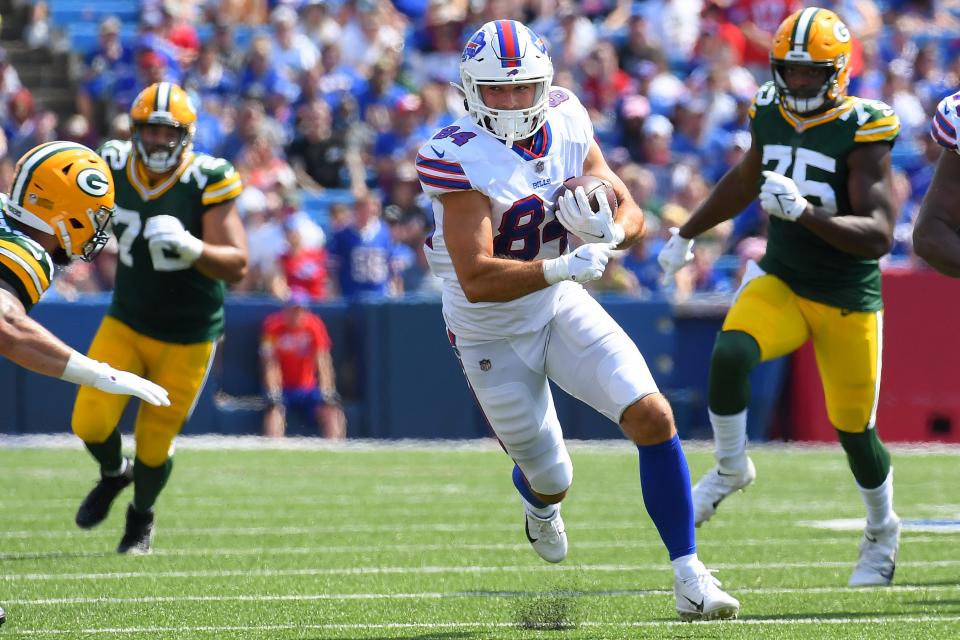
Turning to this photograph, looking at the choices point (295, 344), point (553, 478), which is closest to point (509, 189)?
point (553, 478)

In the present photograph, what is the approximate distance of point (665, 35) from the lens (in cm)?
1458

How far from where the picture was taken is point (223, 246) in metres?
6.42

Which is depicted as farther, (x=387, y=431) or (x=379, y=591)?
(x=387, y=431)

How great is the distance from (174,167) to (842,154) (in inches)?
104

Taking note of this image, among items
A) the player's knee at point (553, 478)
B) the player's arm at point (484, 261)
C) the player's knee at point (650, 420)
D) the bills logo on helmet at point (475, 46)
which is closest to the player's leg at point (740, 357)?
the player's knee at point (553, 478)

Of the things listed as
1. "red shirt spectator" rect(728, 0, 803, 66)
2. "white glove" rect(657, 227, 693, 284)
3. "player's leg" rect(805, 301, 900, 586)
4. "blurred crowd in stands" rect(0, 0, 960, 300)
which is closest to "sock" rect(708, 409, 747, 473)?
"player's leg" rect(805, 301, 900, 586)

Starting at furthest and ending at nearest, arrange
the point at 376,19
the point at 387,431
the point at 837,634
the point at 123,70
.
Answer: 1. the point at 376,19
2. the point at 123,70
3. the point at 387,431
4. the point at 837,634

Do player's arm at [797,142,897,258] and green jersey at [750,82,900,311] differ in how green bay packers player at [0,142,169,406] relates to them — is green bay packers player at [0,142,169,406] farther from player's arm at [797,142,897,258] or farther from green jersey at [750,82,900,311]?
green jersey at [750,82,900,311]

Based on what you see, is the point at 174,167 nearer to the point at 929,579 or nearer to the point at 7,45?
the point at 929,579

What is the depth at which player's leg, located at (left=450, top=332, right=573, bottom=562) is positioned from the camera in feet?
16.2

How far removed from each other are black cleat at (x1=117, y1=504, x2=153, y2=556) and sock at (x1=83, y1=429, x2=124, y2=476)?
31 centimetres

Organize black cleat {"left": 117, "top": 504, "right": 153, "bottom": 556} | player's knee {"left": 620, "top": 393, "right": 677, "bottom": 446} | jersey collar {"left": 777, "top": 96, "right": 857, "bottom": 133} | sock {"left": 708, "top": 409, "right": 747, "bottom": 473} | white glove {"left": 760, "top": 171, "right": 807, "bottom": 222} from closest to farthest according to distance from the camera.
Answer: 1. player's knee {"left": 620, "top": 393, "right": 677, "bottom": 446}
2. white glove {"left": 760, "top": 171, "right": 807, "bottom": 222}
3. jersey collar {"left": 777, "top": 96, "right": 857, "bottom": 133}
4. sock {"left": 708, "top": 409, "right": 747, "bottom": 473}
5. black cleat {"left": 117, "top": 504, "right": 153, "bottom": 556}

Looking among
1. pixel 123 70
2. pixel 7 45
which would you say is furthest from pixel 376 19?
pixel 7 45

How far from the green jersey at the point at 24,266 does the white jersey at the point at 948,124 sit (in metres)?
2.74
